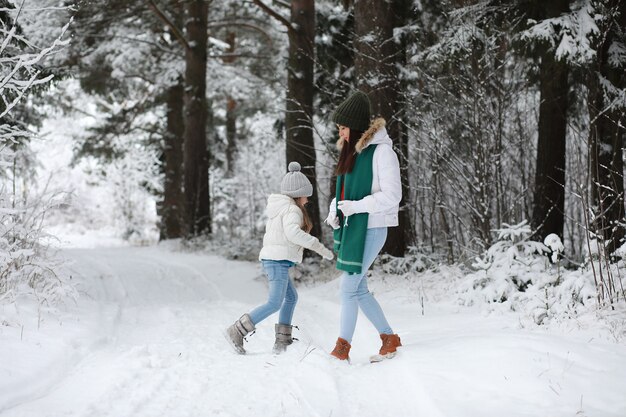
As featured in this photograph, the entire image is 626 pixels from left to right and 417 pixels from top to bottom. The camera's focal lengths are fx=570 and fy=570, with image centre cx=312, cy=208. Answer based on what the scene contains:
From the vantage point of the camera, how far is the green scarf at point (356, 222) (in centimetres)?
420

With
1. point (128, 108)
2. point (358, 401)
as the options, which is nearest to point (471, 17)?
point (358, 401)

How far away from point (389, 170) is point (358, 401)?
1.63 metres

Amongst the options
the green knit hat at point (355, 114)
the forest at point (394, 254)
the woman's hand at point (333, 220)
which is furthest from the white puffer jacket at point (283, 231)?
the green knit hat at point (355, 114)

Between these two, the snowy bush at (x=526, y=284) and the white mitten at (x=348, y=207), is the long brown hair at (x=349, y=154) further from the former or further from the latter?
the snowy bush at (x=526, y=284)

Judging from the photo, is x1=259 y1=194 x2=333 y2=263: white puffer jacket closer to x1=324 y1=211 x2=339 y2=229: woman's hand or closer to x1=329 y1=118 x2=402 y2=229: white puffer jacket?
x1=324 y1=211 x2=339 y2=229: woman's hand

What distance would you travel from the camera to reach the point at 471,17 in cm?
759

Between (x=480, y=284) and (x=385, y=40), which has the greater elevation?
(x=385, y=40)

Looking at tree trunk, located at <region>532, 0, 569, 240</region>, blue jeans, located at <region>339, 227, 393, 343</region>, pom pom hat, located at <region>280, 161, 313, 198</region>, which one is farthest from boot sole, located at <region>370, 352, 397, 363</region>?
tree trunk, located at <region>532, 0, 569, 240</region>

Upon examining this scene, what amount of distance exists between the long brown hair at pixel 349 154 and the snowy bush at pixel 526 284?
202 centimetres

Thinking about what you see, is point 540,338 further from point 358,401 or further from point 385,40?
point 385,40

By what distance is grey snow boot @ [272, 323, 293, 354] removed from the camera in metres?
4.82

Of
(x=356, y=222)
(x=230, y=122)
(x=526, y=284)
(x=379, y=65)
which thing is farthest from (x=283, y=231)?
(x=230, y=122)

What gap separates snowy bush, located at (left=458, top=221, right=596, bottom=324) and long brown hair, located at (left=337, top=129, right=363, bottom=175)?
6.63 feet

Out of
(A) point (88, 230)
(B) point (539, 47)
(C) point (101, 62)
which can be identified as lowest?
(A) point (88, 230)
